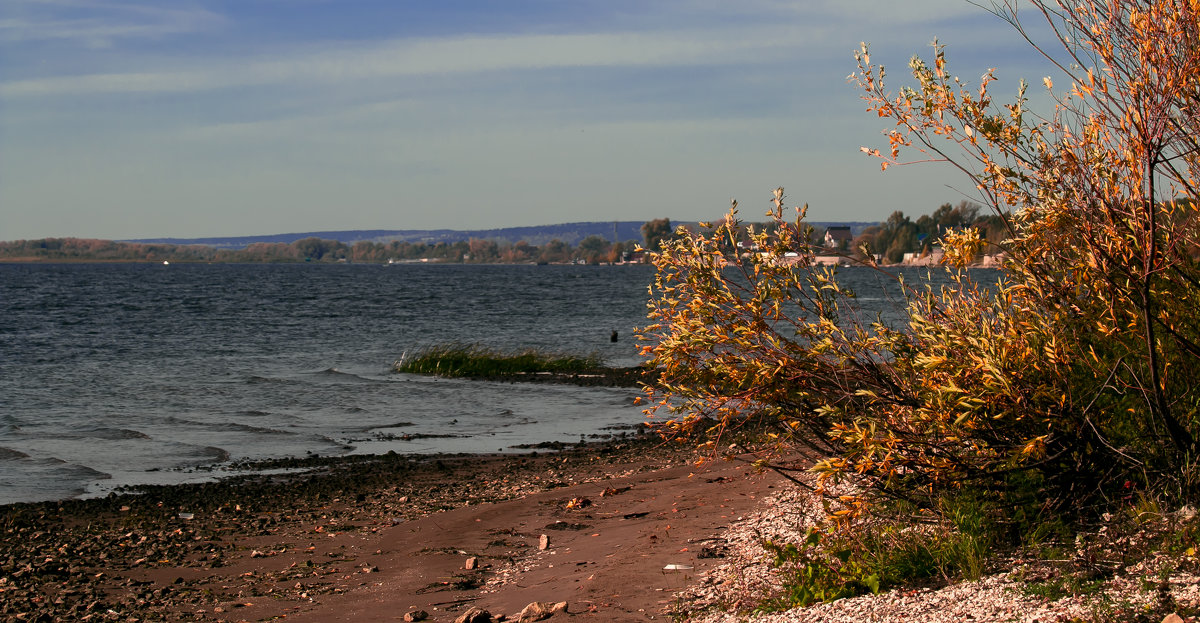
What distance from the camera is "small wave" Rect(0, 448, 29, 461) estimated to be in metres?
15.1

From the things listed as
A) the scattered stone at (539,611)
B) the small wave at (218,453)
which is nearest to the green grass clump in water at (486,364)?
the small wave at (218,453)

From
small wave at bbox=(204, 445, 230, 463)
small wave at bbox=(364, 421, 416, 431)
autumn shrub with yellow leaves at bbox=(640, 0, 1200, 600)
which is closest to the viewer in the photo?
autumn shrub with yellow leaves at bbox=(640, 0, 1200, 600)

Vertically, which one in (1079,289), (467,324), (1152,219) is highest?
(1152,219)

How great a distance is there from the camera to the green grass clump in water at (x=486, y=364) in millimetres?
27688

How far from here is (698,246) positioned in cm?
612

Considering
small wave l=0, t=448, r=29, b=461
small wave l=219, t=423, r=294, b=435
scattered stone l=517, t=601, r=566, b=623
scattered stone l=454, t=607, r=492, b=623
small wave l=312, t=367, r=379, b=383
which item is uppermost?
scattered stone l=517, t=601, r=566, b=623

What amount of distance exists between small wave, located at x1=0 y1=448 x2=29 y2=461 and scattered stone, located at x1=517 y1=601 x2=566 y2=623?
40.2 feet

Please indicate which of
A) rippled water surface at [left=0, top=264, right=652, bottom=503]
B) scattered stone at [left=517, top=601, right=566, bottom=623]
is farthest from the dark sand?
rippled water surface at [left=0, top=264, right=652, bottom=503]

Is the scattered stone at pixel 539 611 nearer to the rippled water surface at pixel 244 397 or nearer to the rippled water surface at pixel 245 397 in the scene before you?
the rippled water surface at pixel 245 397

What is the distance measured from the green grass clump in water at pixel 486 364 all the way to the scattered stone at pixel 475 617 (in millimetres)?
20647

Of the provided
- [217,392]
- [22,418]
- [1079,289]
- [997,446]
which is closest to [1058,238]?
[1079,289]

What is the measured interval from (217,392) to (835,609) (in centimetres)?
2102

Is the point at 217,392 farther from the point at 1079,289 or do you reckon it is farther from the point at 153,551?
the point at 1079,289

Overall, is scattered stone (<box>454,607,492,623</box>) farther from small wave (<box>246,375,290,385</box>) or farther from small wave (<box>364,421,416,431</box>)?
small wave (<box>246,375,290,385</box>)
